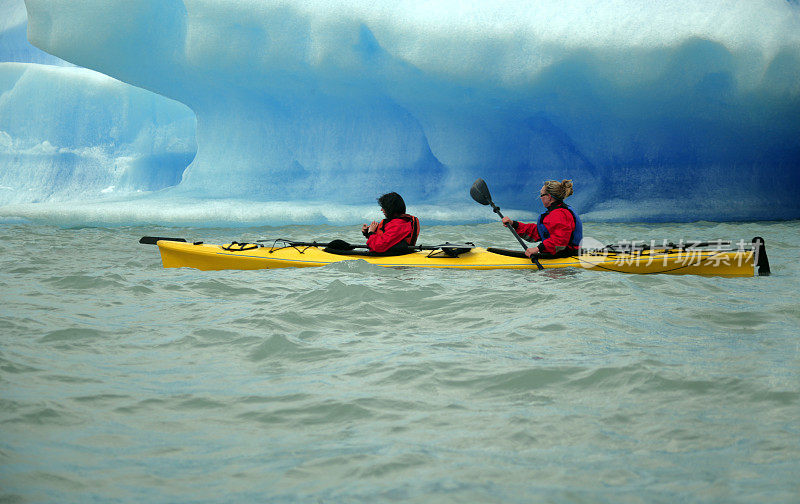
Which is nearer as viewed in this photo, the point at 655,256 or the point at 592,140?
the point at 655,256

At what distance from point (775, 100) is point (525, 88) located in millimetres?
3289

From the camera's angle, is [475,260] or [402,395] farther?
[475,260]

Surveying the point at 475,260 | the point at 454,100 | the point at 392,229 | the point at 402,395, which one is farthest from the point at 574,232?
the point at 454,100

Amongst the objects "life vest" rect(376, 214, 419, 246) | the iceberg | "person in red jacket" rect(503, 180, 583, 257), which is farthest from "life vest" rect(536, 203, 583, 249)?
the iceberg

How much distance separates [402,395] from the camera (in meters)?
2.09

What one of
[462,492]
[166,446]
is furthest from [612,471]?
[166,446]

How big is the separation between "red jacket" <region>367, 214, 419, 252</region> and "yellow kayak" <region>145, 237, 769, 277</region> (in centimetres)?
8

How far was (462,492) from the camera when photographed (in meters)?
1.47

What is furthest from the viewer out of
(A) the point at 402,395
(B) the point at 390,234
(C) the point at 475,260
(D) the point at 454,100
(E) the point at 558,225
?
(D) the point at 454,100

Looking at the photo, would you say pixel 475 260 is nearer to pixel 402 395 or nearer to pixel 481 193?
pixel 481 193

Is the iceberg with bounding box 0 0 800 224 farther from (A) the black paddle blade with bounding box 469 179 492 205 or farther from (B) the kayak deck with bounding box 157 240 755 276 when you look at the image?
(B) the kayak deck with bounding box 157 240 755 276

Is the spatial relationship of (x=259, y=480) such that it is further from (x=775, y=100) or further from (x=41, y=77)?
(x=41, y=77)

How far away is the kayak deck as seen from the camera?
4.51m

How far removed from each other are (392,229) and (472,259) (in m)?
0.61
